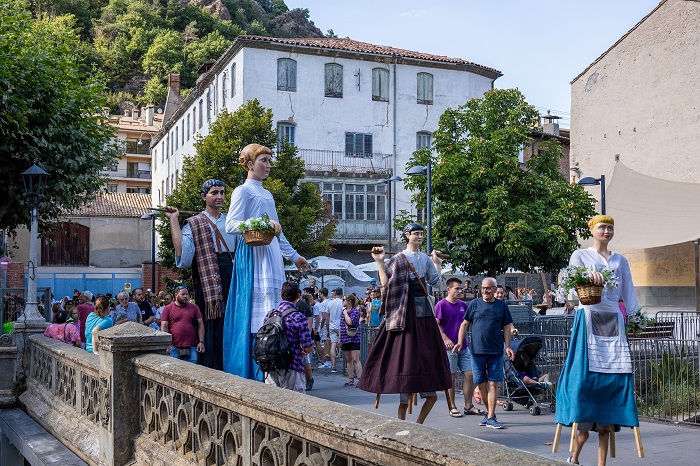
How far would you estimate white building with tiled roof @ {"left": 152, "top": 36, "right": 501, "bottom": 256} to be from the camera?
46375mm

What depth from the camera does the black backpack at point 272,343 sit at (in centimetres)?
676

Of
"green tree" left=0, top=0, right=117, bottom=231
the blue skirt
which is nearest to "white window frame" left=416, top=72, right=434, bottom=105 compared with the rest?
"green tree" left=0, top=0, right=117, bottom=231

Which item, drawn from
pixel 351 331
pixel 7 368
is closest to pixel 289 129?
pixel 351 331

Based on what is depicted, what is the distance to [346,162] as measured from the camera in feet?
156

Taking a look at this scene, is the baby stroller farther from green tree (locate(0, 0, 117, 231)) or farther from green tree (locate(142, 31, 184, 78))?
green tree (locate(142, 31, 184, 78))

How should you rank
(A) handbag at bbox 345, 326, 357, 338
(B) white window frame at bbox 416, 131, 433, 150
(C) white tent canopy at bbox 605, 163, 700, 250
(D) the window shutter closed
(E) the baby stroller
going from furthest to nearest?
(B) white window frame at bbox 416, 131, 433, 150
(D) the window shutter closed
(C) white tent canopy at bbox 605, 163, 700, 250
(A) handbag at bbox 345, 326, 357, 338
(E) the baby stroller

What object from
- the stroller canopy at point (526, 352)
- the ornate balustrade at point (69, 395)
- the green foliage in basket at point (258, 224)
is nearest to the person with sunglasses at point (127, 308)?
the ornate balustrade at point (69, 395)

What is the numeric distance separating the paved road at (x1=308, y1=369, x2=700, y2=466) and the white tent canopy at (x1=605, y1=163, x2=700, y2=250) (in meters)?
13.4

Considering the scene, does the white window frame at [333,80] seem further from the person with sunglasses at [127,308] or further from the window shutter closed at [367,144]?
the person with sunglasses at [127,308]

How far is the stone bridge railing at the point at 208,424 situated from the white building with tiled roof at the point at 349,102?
3784cm

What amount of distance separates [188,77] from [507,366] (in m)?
78.8

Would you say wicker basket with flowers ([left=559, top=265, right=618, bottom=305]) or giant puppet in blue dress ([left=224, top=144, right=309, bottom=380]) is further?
wicker basket with flowers ([left=559, top=265, right=618, bottom=305])

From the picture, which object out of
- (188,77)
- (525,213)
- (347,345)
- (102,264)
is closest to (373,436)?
(347,345)

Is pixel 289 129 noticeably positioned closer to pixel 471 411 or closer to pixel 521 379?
pixel 521 379
